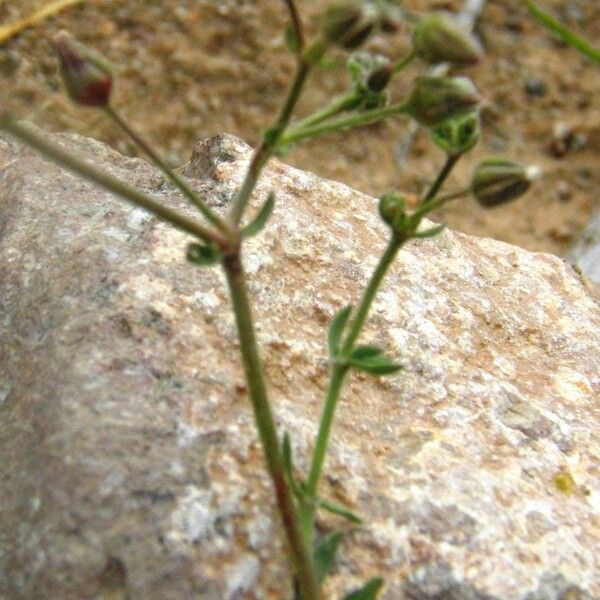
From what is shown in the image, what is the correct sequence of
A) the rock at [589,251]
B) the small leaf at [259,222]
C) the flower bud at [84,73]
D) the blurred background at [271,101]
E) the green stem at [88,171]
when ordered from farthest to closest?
the blurred background at [271,101] < the rock at [589,251] < the small leaf at [259,222] < the flower bud at [84,73] < the green stem at [88,171]

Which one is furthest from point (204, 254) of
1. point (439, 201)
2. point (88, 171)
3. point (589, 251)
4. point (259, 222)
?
point (589, 251)

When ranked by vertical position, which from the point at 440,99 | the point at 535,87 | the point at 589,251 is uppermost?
the point at 440,99

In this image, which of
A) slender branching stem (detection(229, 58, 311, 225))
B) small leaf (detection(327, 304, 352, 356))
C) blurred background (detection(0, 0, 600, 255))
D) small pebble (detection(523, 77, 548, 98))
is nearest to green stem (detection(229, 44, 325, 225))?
slender branching stem (detection(229, 58, 311, 225))

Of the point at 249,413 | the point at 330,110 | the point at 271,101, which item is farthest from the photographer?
the point at 271,101

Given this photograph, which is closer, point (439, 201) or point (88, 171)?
point (88, 171)

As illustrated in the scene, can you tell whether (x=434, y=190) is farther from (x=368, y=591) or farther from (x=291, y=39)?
(x=368, y=591)

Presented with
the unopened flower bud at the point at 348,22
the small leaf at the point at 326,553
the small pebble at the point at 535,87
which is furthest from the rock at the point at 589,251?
the unopened flower bud at the point at 348,22

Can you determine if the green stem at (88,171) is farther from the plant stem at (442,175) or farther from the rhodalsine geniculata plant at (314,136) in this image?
the plant stem at (442,175)

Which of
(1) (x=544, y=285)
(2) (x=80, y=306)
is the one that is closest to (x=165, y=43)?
(1) (x=544, y=285)
